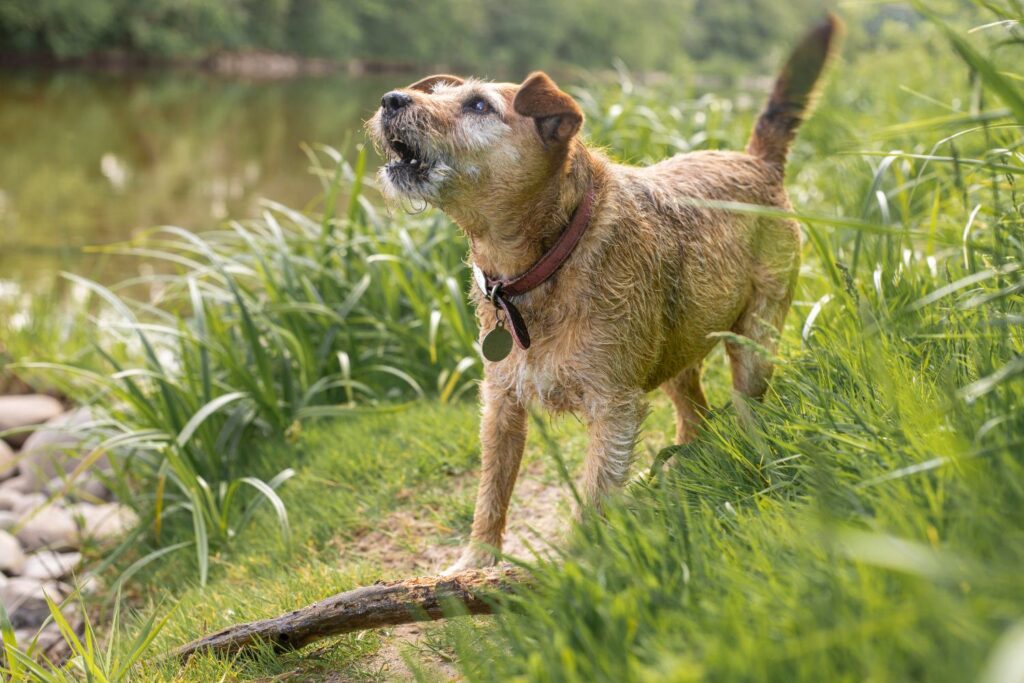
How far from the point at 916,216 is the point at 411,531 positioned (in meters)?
3.96

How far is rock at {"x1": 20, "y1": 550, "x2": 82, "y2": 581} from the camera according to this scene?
15.8 feet

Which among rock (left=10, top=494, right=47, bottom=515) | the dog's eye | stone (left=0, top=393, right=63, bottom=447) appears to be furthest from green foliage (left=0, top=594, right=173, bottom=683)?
stone (left=0, top=393, right=63, bottom=447)

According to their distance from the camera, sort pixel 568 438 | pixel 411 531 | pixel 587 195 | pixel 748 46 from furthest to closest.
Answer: pixel 748 46 → pixel 568 438 → pixel 411 531 → pixel 587 195

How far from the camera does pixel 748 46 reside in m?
68.9

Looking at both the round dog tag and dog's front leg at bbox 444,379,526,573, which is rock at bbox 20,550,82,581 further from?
the round dog tag

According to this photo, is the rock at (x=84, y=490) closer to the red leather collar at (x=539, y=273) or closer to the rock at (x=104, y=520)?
the rock at (x=104, y=520)

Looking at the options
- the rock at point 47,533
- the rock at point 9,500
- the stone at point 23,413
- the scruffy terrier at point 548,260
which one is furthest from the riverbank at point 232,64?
the scruffy terrier at point 548,260

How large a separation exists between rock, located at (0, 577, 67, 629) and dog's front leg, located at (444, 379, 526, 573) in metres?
2.46

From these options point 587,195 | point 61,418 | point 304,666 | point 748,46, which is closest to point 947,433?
point 587,195

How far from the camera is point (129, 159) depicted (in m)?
17.4

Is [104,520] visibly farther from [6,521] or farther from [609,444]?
[609,444]

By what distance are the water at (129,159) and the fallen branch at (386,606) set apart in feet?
11.0

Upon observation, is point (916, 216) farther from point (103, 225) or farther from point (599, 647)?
point (103, 225)

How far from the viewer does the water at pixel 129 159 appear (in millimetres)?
11836
